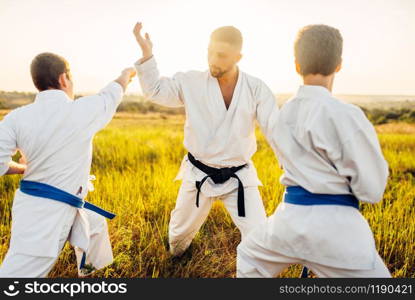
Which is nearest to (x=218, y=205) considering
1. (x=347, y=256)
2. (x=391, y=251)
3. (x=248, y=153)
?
(x=248, y=153)

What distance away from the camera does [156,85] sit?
3.17 metres

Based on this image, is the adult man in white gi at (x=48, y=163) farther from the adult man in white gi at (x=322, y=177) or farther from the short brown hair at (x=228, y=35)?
the adult man in white gi at (x=322, y=177)

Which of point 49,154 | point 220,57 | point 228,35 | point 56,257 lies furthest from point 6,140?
point 228,35

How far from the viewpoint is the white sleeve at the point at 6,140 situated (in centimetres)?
244

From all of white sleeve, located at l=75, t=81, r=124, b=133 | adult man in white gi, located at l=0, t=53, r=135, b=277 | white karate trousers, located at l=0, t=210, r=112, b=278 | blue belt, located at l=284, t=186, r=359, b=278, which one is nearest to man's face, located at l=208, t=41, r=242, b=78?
white sleeve, located at l=75, t=81, r=124, b=133

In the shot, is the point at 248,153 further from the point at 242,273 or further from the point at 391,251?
the point at 391,251

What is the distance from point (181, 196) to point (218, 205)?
3.49 ft

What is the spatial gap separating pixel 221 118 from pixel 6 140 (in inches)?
59.4

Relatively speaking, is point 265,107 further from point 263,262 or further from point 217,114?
point 263,262

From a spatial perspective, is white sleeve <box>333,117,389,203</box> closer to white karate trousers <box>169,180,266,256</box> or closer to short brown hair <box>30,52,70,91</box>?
white karate trousers <box>169,180,266,256</box>

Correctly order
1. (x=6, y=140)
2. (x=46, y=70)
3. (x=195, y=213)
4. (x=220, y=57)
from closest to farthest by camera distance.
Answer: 1. (x=6, y=140)
2. (x=46, y=70)
3. (x=220, y=57)
4. (x=195, y=213)

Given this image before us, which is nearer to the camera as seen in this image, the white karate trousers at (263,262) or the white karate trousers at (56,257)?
the white karate trousers at (263,262)

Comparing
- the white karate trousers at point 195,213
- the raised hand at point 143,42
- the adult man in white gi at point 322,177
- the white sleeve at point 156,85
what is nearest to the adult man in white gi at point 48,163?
the white sleeve at point 156,85

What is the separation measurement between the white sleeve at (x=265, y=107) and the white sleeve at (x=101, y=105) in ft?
3.50
